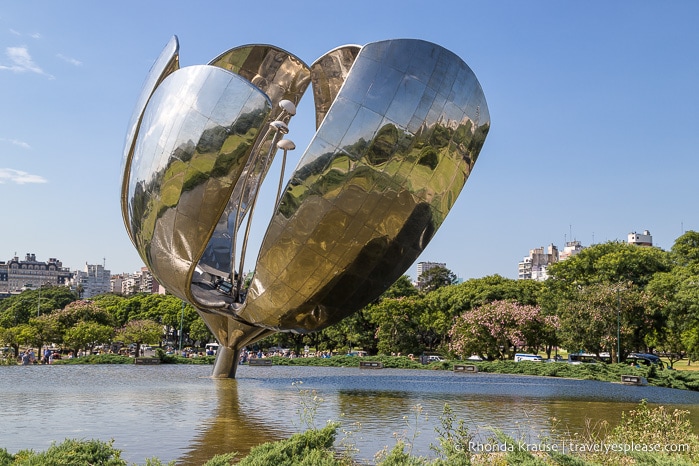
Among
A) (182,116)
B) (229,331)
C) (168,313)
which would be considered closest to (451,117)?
(182,116)

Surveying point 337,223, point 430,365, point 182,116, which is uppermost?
point 182,116

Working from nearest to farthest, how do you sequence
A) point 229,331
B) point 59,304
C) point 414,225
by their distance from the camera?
point 414,225
point 229,331
point 59,304

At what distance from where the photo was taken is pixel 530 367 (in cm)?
4000

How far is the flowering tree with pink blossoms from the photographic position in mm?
51000

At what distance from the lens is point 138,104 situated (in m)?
16.7

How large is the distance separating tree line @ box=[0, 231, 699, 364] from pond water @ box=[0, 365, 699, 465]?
61.9ft

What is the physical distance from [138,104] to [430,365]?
1261 inches

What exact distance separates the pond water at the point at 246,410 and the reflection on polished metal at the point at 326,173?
271 centimetres

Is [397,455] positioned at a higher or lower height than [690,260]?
lower

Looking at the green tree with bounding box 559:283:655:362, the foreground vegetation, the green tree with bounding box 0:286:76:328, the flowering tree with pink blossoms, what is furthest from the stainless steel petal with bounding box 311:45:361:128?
the green tree with bounding box 0:286:76:328

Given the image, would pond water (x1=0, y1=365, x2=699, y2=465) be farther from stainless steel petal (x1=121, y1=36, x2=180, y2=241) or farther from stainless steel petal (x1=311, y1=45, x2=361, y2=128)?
stainless steel petal (x1=311, y1=45, x2=361, y2=128)

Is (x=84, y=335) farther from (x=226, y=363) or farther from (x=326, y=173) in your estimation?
(x=326, y=173)

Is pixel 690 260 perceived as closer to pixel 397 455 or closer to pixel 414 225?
pixel 414 225

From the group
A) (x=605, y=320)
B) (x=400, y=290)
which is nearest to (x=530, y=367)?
(x=605, y=320)
